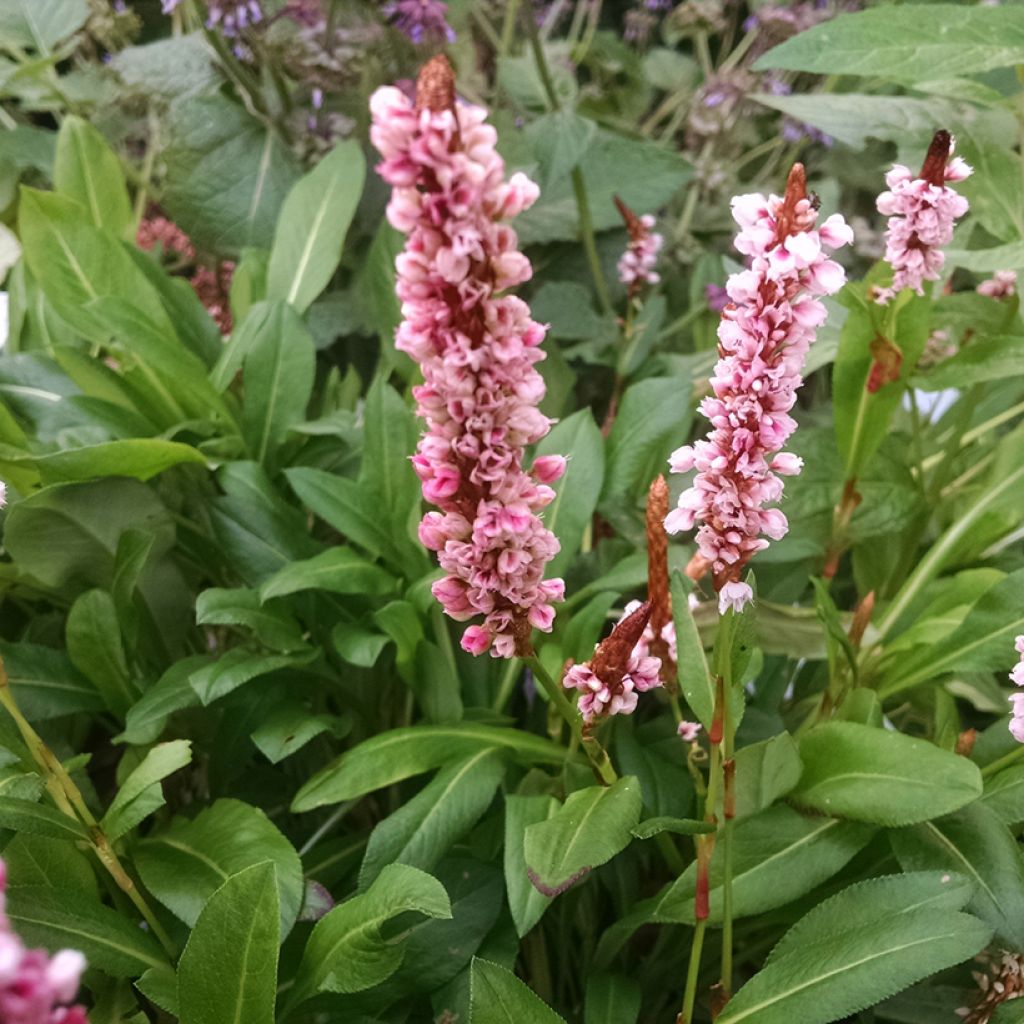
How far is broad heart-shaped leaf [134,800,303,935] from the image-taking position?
53 centimetres

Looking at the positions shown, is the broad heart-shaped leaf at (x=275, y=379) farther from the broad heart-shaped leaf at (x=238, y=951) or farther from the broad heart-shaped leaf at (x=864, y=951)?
the broad heart-shaped leaf at (x=864, y=951)

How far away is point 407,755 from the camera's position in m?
0.58

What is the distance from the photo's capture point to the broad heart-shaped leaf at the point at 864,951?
46 cm

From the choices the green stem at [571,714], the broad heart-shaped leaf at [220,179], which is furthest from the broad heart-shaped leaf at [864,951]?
the broad heart-shaped leaf at [220,179]

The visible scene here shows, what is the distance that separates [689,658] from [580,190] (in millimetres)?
712

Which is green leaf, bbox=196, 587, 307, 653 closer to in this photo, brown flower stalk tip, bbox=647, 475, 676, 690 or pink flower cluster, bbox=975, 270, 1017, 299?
brown flower stalk tip, bbox=647, 475, 676, 690

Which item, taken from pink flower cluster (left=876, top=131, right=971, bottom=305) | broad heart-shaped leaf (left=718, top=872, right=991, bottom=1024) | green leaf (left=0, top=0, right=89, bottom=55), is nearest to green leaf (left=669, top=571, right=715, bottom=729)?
broad heart-shaped leaf (left=718, top=872, right=991, bottom=1024)

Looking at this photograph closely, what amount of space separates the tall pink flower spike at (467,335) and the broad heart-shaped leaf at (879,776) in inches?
9.4

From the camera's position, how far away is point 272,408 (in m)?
0.77

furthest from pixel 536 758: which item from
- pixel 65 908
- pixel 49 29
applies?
pixel 49 29

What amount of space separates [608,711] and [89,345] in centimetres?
62

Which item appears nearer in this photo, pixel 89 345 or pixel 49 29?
pixel 89 345

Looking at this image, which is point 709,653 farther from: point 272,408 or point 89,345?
point 89,345

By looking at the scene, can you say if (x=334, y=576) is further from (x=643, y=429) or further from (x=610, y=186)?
(x=610, y=186)
